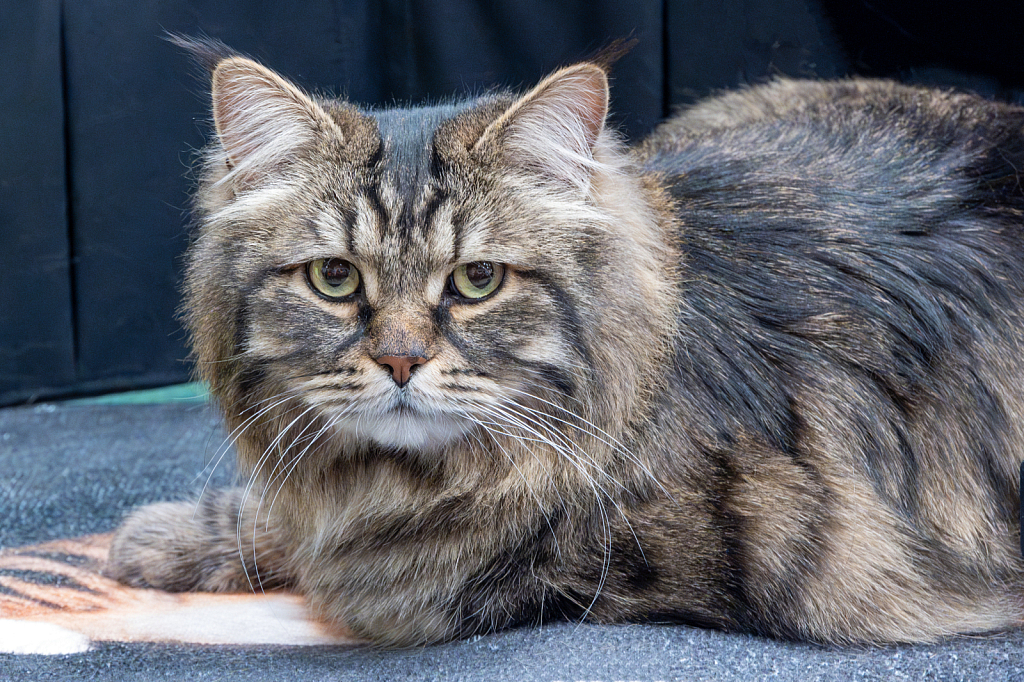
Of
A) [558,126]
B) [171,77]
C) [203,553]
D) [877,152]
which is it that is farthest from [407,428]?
[171,77]

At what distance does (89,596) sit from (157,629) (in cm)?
26

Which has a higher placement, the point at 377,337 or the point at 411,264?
the point at 411,264

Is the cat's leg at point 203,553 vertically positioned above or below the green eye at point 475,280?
below

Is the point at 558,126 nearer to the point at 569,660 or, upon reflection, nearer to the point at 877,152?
the point at 877,152

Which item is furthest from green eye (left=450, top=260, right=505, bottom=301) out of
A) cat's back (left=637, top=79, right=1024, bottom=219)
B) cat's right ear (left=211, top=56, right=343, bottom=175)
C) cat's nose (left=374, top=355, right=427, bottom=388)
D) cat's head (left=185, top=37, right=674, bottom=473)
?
cat's back (left=637, top=79, right=1024, bottom=219)

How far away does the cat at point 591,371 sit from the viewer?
1.51 meters

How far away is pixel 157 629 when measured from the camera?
5.77 ft

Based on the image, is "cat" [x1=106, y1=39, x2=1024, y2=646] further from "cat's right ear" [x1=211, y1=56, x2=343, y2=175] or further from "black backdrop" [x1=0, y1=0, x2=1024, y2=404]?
"black backdrop" [x1=0, y1=0, x2=1024, y2=404]

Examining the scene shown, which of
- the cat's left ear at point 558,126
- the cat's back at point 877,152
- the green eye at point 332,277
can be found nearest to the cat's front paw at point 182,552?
the green eye at point 332,277

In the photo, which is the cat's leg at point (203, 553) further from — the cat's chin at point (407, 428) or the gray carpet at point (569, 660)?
the cat's chin at point (407, 428)

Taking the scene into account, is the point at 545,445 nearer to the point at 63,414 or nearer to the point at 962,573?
the point at 962,573

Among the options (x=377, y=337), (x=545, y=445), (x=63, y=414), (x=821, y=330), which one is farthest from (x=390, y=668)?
(x=63, y=414)

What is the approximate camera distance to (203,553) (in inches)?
77.8

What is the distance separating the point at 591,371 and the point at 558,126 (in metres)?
0.40
